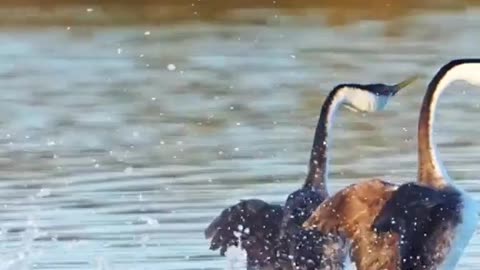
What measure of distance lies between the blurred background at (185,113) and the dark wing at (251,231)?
2.87ft

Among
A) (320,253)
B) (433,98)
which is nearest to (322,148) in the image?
(433,98)

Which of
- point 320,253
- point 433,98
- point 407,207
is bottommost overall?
point 320,253

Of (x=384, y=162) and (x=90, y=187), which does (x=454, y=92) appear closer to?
(x=384, y=162)

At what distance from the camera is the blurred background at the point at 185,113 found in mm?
11805

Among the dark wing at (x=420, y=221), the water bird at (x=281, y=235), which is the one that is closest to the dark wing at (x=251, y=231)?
the water bird at (x=281, y=235)

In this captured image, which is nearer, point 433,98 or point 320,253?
point 320,253

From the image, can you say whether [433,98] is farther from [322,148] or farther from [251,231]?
[251,231]

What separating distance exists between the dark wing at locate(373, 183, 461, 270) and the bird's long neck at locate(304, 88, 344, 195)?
1.22m

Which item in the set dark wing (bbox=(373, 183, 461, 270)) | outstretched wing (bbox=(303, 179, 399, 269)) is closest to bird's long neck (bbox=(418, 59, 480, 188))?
outstretched wing (bbox=(303, 179, 399, 269))

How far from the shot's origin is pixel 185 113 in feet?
54.4

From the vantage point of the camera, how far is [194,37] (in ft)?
72.4

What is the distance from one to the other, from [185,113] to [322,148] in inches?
240

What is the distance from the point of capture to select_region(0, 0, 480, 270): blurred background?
11805mm

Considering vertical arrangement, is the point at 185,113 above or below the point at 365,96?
below
